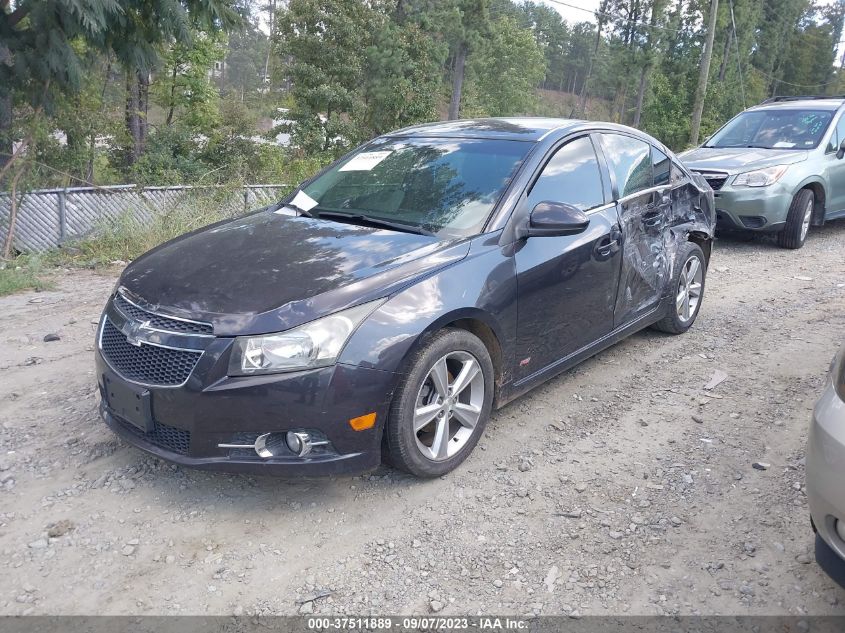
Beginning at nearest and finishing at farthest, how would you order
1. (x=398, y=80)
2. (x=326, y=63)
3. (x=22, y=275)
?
(x=22, y=275) → (x=326, y=63) → (x=398, y=80)

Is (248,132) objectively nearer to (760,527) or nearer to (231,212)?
(231,212)

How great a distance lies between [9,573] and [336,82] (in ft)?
60.2

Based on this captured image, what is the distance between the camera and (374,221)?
393cm

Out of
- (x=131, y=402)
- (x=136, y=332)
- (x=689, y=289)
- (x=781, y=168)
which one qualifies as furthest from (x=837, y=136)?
(x=131, y=402)

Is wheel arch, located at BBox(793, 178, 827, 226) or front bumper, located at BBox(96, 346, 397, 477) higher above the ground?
wheel arch, located at BBox(793, 178, 827, 226)

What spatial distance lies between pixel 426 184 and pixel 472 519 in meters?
1.93

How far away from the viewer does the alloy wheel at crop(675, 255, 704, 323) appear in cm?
549

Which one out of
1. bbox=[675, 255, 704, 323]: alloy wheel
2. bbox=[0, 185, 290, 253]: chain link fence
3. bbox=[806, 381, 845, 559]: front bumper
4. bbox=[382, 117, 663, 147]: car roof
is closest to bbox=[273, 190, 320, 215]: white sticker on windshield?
bbox=[382, 117, 663, 147]: car roof

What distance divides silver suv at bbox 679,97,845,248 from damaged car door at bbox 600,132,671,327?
3.81 meters

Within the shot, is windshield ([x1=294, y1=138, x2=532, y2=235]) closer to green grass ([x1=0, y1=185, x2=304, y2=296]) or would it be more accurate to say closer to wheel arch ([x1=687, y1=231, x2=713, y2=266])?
wheel arch ([x1=687, y1=231, x2=713, y2=266])

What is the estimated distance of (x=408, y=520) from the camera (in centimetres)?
321

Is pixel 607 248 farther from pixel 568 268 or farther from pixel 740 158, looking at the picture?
pixel 740 158

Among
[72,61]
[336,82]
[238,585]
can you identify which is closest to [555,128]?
[238,585]

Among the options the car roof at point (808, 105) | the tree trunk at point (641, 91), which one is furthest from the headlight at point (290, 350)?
the tree trunk at point (641, 91)
